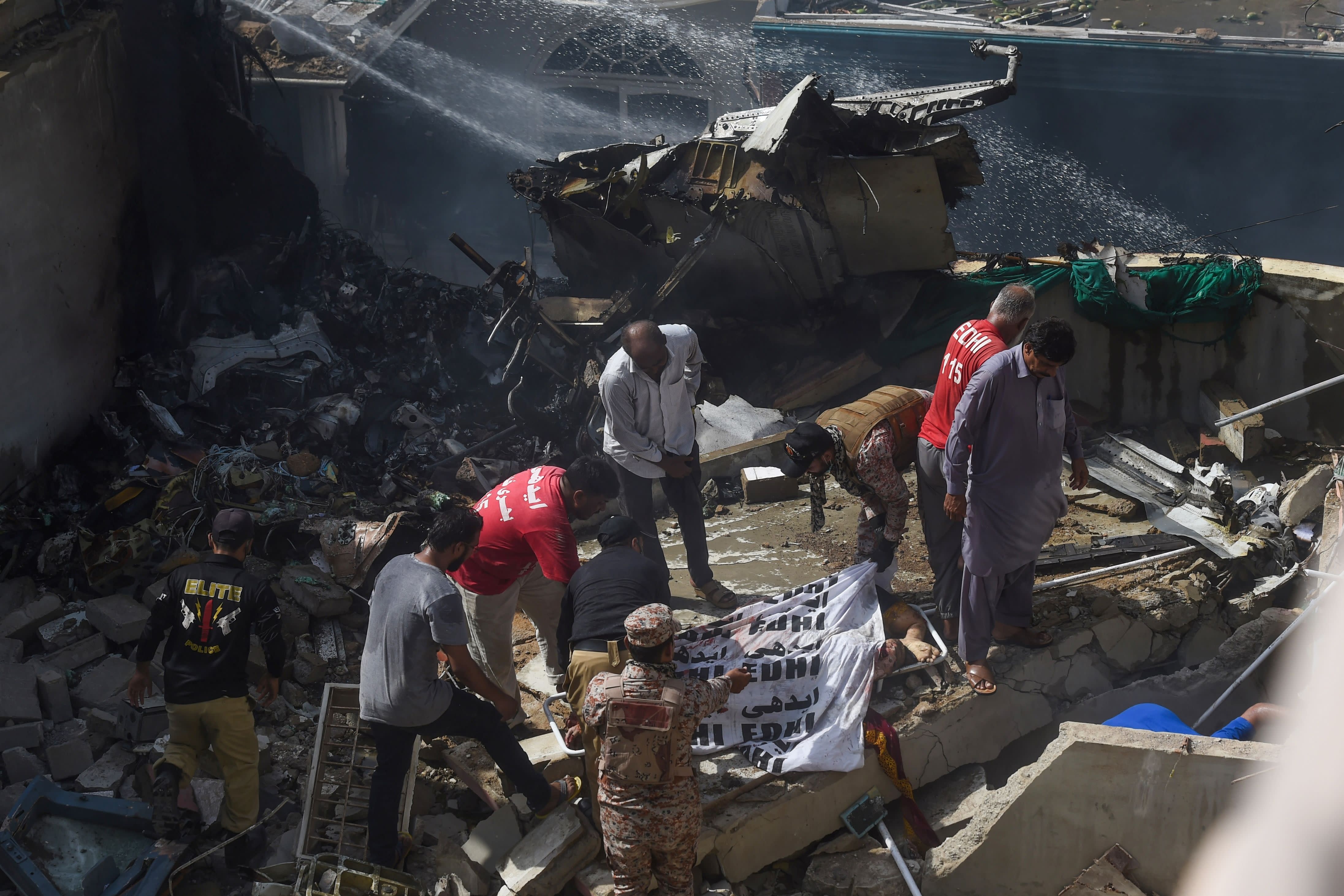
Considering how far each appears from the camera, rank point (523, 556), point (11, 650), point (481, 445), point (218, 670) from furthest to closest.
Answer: point (481, 445) < point (11, 650) < point (523, 556) < point (218, 670)

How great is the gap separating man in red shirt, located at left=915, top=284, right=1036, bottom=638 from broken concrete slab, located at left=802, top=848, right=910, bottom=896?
46.9 inches

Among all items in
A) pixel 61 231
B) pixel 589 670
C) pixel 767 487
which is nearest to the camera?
pixel 589 670

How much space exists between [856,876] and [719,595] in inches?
66.0

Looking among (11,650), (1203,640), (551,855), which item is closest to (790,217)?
(1203,640)

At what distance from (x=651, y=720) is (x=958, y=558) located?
6.68 ft

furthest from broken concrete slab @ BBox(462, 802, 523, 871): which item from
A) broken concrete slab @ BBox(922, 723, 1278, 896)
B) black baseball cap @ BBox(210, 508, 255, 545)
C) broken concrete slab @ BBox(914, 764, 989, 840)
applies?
broken concrete slab @ BBox(922, 723, 1278, 896)

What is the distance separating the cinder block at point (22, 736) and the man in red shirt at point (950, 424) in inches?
181

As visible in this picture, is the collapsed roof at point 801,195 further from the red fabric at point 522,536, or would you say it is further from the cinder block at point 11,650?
the cinder block at point 11,650

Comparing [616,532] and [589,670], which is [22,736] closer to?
[589,670]

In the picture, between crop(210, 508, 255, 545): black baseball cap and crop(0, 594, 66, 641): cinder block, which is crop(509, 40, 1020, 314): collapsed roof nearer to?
crop(210, 508, 255, 545): black baseball cap

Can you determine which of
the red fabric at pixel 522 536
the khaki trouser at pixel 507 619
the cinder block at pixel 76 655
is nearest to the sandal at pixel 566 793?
the khaki trouser at pixel 507 619

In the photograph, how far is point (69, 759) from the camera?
15.8 ft

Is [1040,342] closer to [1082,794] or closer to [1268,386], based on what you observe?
[1082,794]

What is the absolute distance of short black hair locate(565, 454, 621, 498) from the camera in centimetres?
424
